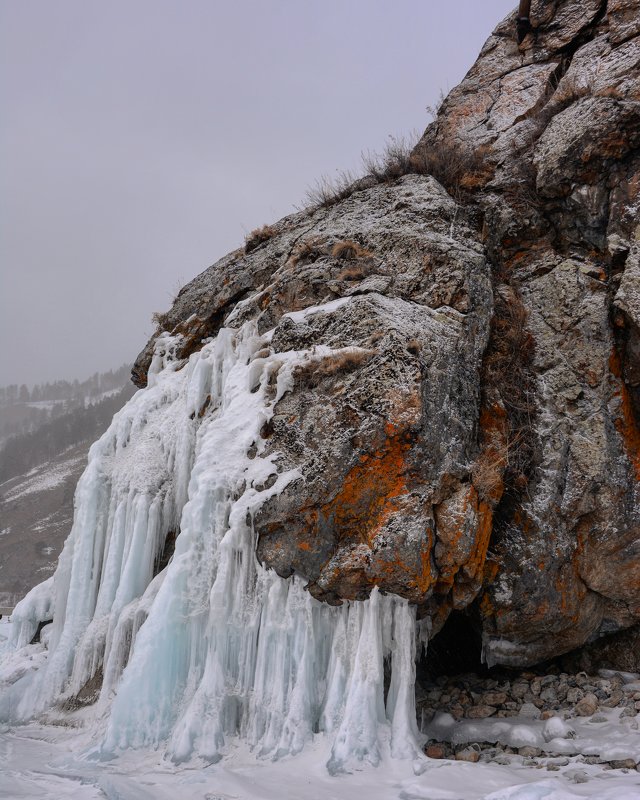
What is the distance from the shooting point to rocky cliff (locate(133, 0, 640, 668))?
531 cm

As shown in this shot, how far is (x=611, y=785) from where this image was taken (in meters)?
3.68

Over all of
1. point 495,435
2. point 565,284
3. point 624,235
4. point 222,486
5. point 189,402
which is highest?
point 624,235

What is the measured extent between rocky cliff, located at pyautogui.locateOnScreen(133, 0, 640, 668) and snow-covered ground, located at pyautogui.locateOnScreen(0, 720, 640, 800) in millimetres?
1423

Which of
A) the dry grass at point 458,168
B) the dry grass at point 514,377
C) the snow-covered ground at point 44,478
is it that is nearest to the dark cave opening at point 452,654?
the dry grass at point 514,377

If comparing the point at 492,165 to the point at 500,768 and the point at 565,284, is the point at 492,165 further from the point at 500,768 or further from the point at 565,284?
the point at 500,768

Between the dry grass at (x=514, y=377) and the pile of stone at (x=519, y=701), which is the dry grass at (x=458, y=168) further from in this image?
the pile of stone at (x=519, y=701)

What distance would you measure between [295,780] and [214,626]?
1.56m

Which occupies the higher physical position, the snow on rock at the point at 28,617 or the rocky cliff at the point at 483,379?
the rocky cliff at the point at 483,379

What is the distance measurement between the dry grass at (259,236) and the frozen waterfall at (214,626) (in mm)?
3677

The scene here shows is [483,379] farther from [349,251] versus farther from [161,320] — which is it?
[161,320]

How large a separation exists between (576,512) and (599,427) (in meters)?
1.14

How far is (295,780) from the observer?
412cm

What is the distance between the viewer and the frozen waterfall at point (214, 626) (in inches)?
187

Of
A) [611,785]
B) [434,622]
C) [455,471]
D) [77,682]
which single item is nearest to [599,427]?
[455,471]
